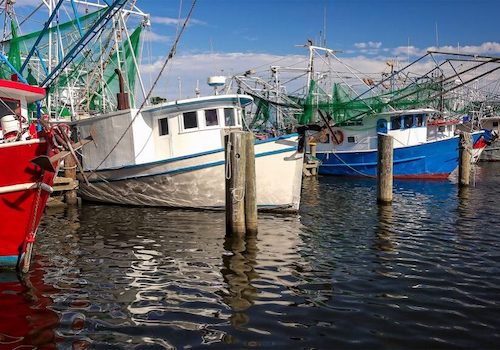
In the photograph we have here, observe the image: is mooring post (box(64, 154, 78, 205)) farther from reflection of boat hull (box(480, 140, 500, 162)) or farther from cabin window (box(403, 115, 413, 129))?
reflection of boat hull (box(480, 140, 500, 162))

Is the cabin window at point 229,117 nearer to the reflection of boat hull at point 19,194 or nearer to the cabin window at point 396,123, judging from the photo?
the reflection of boat hull at point 19,194

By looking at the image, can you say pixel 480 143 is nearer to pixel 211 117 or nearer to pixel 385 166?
pixel 385 166

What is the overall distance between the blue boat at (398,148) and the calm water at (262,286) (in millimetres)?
12563

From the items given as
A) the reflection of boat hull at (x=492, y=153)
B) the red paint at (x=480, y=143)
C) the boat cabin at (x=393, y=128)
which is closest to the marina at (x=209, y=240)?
the boat cabin at (x=393, y=128)

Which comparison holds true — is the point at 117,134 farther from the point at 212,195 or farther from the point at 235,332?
the point at 235,332

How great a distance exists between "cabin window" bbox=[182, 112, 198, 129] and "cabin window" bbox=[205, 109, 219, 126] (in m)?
0.37

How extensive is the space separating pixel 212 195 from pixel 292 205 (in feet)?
8.59

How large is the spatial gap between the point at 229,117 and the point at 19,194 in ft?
28.4

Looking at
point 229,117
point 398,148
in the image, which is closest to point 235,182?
point 229,117

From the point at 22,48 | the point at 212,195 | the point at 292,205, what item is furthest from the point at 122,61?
the point at 292,205

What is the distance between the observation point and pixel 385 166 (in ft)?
53.7

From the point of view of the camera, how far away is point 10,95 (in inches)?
406

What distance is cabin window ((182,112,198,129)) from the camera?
15523mm

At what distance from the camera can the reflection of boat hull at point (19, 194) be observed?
26.7 feet
